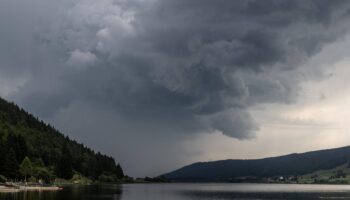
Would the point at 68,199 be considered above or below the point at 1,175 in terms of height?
below

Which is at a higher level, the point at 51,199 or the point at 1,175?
the point at 1,175

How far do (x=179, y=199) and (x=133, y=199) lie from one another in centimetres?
1689

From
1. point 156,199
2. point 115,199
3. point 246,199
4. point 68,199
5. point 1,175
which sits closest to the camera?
point 68,199

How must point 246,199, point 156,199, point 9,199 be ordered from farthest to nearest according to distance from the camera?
point 246,199 → point 156,199 → point 9,199

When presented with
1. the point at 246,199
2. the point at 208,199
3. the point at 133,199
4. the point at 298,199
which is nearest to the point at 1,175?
the point at 133,199

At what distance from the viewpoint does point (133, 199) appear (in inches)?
5950

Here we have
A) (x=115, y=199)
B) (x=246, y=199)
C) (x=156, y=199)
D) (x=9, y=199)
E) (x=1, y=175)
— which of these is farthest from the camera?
(x=1, y=175)

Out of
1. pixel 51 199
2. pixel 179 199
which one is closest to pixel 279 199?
pixel 179 199

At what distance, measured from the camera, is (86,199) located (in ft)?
437

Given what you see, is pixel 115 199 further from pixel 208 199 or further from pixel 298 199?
pixel 298 199

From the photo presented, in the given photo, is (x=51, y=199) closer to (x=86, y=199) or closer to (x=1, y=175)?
(x=86, y=199)

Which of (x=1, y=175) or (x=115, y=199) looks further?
(x=1, y=175)

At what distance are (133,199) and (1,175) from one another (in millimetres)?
73980

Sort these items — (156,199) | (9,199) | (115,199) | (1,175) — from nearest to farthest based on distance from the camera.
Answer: (9,199) → (115,199) → (156,199) → (1,175)
